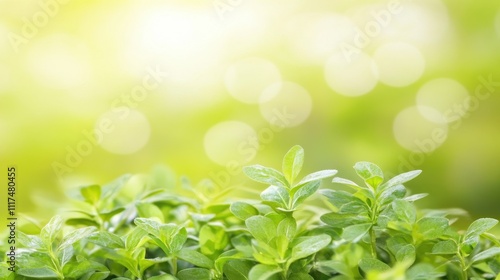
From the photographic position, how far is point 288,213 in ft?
1.05

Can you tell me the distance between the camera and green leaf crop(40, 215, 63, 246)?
1.05 feet

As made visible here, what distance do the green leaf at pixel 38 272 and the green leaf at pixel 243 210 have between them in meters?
0.10

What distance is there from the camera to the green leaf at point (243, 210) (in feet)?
1.09

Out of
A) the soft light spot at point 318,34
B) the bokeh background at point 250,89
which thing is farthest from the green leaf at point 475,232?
the soft light spot at point 318,34

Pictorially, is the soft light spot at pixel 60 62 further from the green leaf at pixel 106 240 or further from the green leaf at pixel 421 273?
the green leaf at pixel 421 273

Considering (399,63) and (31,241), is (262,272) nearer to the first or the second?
(31,241)

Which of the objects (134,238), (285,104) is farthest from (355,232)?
(285,104)

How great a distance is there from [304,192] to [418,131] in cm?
168

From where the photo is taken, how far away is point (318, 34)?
88.4 inches

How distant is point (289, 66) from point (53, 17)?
3.21 feet

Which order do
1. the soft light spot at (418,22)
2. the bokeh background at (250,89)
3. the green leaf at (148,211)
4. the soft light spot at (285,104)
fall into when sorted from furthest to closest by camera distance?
1. the soft light spot at (418,22)
2. the soft light spot at (285,104)
3. the bokeh background at (250,89)
4. the green leaf at (148,211)

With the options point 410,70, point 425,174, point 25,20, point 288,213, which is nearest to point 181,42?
point 25,20

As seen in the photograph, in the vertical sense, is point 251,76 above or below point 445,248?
above

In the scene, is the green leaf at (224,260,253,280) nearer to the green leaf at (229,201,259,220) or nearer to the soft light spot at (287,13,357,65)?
the green leaf at (229,201,259,220)
